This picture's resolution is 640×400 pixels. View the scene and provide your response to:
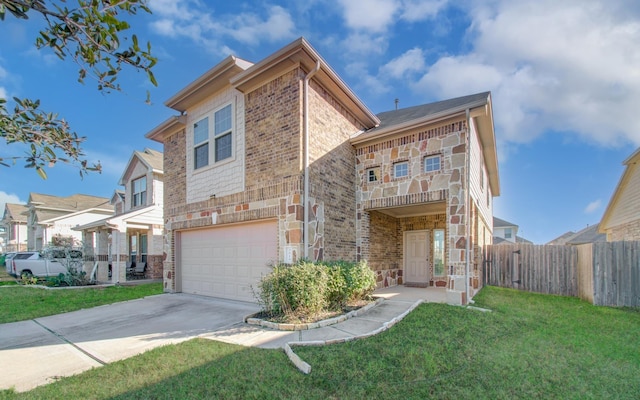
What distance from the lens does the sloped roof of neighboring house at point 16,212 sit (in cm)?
3069

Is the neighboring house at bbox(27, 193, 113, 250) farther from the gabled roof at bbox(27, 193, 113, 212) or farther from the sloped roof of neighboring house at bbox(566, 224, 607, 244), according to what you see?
the sloped roof of neighboring house at bbox(566, 224, 607, 244)

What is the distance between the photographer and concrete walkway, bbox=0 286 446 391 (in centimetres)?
442

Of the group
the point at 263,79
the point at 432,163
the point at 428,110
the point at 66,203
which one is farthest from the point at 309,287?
the point at 66,203

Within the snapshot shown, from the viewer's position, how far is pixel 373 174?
9758 mm

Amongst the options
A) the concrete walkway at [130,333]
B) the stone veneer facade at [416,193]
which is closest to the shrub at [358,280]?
the concrete walkway at [130,333]

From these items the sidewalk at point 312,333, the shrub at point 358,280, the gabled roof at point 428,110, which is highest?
the gabled roof at point 428,110

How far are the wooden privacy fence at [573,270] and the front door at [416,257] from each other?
9.70 ft

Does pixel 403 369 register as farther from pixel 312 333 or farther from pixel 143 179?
pixel 143 179

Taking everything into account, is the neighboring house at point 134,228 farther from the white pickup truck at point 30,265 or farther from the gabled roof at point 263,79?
the gabled roof at point 263,79

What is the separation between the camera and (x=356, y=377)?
3.75 meters

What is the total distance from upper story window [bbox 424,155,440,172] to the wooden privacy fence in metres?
A: 5.30

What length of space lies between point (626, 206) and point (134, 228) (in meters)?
24.4

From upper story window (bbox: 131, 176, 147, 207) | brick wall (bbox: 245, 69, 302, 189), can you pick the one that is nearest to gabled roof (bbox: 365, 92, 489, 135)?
brick wall (bbox: 245, 69, 302, 189)

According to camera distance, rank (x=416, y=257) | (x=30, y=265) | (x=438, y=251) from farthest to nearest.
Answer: (x=30, y=265), (x=416, y=257), (x=438, y=251)
